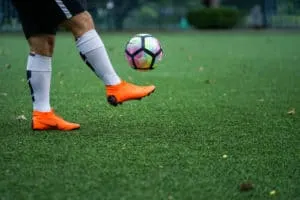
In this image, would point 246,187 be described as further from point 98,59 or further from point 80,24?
point 80,24

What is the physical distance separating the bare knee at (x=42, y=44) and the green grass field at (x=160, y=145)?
0.56 meters

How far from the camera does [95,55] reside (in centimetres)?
382

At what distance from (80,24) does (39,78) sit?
1.69 ft

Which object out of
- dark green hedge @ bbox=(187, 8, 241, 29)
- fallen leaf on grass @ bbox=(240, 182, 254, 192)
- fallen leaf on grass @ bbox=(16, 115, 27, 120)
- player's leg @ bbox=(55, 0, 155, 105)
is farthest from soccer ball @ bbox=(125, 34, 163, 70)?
dark green hedge @ bbox=(187, 8, 241, 29)

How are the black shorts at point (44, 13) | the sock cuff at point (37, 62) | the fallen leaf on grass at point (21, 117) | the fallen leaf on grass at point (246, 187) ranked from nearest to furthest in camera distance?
the fallen leaf on grass at point (246, 187), the black shorts at point (44, 13), the sock cuff at point (37, 62), the fallen leaf on grass at point (21, 117)

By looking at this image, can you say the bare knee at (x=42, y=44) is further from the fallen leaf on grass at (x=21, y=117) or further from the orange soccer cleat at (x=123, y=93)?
the fallen leaf on grass at (x=21, y=117)

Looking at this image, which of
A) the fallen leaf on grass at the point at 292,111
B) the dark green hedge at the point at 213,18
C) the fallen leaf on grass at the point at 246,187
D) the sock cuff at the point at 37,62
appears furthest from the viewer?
the dark green hedge at the point at 213,18

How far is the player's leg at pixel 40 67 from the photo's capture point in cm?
383

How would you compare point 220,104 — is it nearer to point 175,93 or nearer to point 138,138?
point 175,93

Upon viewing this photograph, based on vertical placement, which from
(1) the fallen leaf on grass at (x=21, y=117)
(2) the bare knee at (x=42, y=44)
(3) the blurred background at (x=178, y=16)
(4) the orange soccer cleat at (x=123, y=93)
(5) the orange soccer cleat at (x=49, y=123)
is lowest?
(3) the blurred background at (x=178, y=16)

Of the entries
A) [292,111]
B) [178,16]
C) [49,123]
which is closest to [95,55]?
[49,123]

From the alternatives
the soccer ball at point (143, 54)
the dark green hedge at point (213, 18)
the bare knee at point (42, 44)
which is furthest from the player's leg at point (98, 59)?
the dark green hedge at point (213, 18)

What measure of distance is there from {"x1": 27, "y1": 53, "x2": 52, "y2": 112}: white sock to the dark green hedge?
23644mm

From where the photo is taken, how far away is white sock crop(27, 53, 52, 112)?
13.0ft
